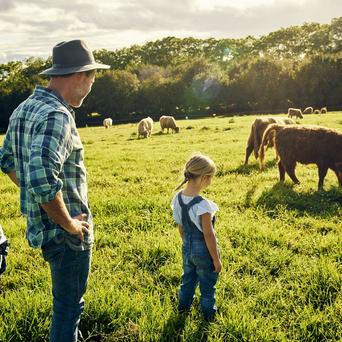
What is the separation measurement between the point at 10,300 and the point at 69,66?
279 centimetres

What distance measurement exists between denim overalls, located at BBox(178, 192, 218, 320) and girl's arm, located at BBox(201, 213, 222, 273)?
0.27ft

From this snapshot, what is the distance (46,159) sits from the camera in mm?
2627

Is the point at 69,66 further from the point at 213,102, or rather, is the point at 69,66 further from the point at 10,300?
the point at 213,102

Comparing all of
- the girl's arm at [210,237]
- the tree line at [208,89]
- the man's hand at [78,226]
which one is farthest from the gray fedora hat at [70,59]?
the tree line at [208,89]

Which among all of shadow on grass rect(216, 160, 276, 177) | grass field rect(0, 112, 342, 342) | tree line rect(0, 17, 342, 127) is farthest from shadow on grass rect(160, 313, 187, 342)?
tree line rect(0, 17, 342, 127)

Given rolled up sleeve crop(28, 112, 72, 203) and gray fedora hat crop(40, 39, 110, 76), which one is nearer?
rolled up sleeve crop(28, 112, 72, 203)

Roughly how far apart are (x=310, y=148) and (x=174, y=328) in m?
6.97

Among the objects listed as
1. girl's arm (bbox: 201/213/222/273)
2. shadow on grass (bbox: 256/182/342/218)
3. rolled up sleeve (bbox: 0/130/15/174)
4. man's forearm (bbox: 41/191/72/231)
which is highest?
rolled up sleeve (bbox: 0/130/15/174)

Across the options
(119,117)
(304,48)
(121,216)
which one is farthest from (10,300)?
(304,48)

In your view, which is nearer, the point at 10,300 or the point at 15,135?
the point at 15,135

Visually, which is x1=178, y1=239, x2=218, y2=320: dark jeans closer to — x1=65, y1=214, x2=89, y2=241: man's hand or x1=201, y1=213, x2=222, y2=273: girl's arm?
x1=201, y1=213, x2=222, y2=273: girl's arm

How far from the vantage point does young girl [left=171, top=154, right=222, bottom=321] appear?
12.4 feet

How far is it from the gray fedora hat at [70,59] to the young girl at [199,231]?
1.40m

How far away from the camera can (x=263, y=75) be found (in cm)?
6362
